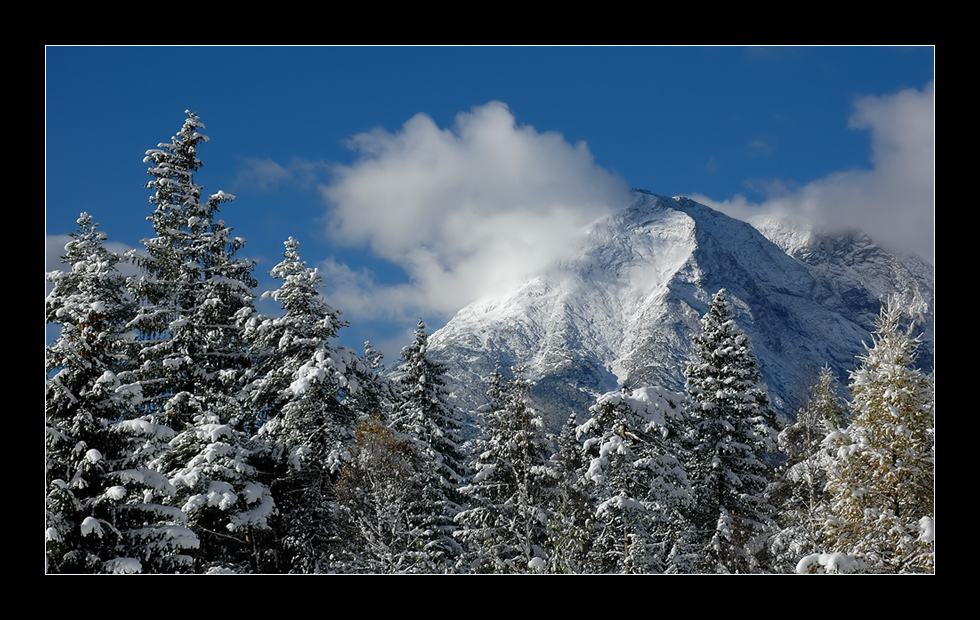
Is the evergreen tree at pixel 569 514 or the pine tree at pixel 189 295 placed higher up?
the pine tree at pixel 189 295

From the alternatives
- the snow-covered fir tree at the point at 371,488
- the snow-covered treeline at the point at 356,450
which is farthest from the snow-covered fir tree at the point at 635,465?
the snow-covered fir tree at the point at 371,488

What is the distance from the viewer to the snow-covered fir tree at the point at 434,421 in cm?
2345

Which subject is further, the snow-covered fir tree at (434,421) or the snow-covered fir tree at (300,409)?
the snow-covered fir tree at (434,421)

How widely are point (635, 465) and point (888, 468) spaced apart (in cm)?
693

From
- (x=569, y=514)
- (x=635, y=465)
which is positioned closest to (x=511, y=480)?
(x=635, y=465)

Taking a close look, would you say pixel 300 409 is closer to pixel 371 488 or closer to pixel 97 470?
pixel 371 488

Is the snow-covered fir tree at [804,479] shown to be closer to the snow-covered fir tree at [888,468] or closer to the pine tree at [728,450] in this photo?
the pine tree at [728,450]

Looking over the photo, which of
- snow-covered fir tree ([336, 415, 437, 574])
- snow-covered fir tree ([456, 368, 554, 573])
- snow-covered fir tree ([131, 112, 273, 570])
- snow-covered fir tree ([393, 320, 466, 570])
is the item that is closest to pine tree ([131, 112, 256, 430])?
snow-covered fir tree ([131, 112, 273, 570])

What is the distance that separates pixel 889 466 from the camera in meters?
13.8

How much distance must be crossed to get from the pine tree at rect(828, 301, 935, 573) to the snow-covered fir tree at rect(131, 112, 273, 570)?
12637 millimetres

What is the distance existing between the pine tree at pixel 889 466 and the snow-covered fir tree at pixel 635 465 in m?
5.07

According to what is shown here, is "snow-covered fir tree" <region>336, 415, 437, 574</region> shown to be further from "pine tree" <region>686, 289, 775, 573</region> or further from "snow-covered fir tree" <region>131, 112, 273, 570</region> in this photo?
"pine tree" <region>686, 289, 775, 573</region>

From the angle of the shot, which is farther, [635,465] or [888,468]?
[635,465]
